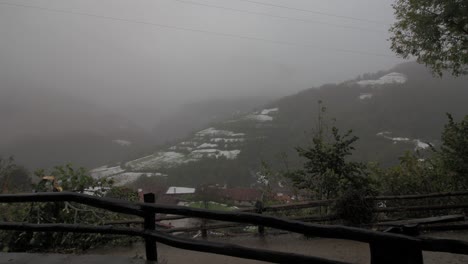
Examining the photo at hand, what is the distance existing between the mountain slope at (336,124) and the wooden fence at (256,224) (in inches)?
2052

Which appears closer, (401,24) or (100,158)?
(401,24)

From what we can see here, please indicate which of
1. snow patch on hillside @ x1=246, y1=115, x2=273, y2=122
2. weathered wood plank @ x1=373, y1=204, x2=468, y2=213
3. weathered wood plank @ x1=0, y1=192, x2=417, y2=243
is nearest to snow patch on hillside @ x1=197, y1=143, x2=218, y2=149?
snow patch on hillside @ x1=246, y1=115, x2=273, y2=122

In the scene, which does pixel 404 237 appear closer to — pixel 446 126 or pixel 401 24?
pixel 446 126

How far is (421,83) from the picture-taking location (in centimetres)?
11206

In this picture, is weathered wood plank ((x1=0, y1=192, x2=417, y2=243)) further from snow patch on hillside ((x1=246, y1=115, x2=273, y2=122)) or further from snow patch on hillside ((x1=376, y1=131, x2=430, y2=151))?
snow patch on hillside ((x1=246, y1=115, x2=273, y2=122))

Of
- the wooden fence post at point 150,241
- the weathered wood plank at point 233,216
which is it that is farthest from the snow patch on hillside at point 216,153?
the wooden fence post at point 150,241

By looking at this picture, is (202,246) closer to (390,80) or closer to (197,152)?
(197,152)

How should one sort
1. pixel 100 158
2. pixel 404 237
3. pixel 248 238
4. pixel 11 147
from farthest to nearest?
pixel 11 147 < pixel 100 158 < pixel 248 238 < pixel 404 237

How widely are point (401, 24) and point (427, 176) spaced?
414 cm

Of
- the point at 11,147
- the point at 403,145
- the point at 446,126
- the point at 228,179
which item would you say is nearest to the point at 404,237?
the point at 446,126

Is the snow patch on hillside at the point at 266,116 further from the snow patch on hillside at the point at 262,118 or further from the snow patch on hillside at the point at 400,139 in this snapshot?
the snow patch on hillside at the point at 400,139

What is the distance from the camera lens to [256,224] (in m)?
2.16

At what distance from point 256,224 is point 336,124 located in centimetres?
6730

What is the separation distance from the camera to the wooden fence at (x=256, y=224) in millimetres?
1624
